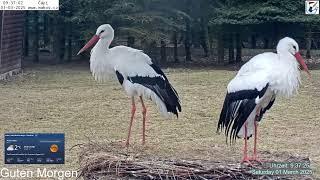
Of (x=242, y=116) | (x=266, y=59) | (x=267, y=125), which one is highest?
(x=266, y=59)

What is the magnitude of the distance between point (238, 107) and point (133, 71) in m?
1.11

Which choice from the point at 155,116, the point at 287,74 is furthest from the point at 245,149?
the point at 155,116

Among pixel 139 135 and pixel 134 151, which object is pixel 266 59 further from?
pixel 139 135

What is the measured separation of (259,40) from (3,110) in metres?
2.97

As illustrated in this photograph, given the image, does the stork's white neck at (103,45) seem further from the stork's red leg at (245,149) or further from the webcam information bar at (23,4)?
the stork's red leg at (245,149)

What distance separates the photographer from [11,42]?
11719 mm

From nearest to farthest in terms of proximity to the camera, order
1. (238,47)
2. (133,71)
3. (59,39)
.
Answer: (133,71) → (238,47) → (59,39)

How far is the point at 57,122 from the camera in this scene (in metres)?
7.74

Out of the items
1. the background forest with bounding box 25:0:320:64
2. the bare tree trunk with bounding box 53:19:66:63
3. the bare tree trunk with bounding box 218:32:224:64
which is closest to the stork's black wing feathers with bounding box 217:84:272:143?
the background forest with bounding box 25:0:320:64

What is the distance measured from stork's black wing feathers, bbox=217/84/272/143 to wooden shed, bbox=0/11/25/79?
6.68 m

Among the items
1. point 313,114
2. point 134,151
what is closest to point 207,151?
point 134,151

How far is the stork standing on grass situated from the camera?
5.36 metres

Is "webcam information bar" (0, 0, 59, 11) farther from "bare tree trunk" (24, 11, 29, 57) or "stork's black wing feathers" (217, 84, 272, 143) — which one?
"bare tree trunk" (24, 11, 29, 57)
